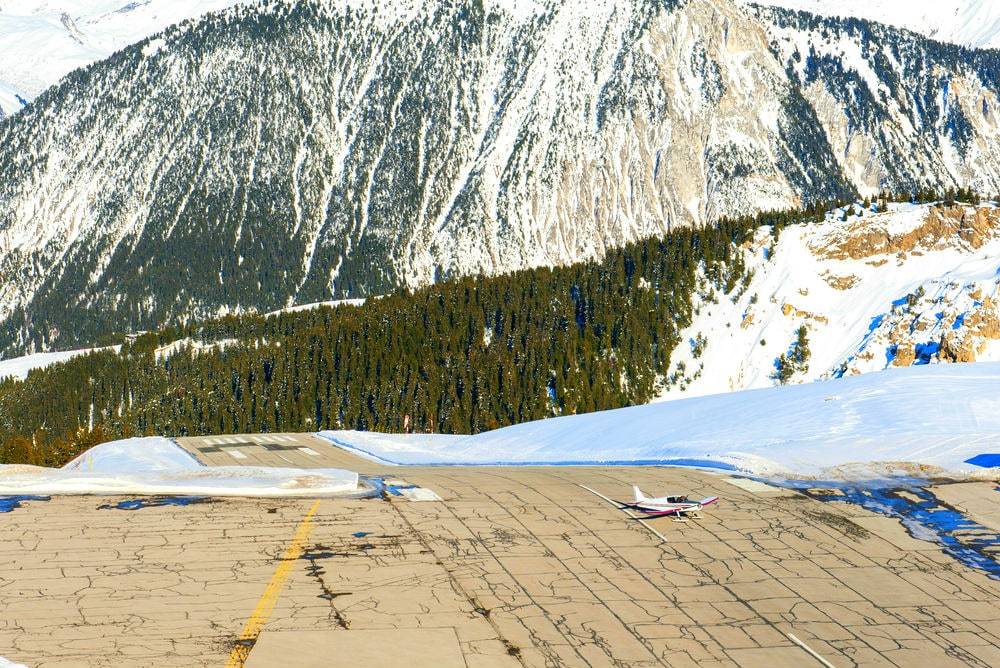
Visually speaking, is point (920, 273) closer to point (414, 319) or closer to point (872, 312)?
point (872, 312)

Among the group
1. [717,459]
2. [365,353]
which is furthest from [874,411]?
[365,353]

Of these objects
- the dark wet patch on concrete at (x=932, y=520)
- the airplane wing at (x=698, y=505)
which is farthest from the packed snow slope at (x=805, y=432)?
the airplane wing at (x=698, y=505)

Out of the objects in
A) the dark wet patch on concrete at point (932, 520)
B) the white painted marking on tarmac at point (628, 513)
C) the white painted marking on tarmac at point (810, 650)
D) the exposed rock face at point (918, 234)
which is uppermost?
the exposed rock face at point (918, 234)

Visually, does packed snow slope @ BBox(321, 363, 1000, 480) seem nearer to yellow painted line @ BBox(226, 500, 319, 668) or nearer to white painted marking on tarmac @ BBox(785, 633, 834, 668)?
white painted marking on tarmac @ BBox(785, 633, 834, 668)

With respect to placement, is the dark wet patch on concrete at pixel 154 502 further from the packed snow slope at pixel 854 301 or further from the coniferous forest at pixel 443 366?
the packed snow slope at pixel 854 301

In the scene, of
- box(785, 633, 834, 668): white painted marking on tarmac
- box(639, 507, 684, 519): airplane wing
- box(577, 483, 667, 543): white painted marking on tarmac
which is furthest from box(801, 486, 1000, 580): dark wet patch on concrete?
box(785, 633, 834, 668): white painted marking on tarmac

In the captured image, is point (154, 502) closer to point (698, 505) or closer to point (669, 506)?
point (669, 506)

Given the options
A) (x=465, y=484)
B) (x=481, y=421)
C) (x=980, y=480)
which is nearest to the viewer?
(x=980, y=480)
